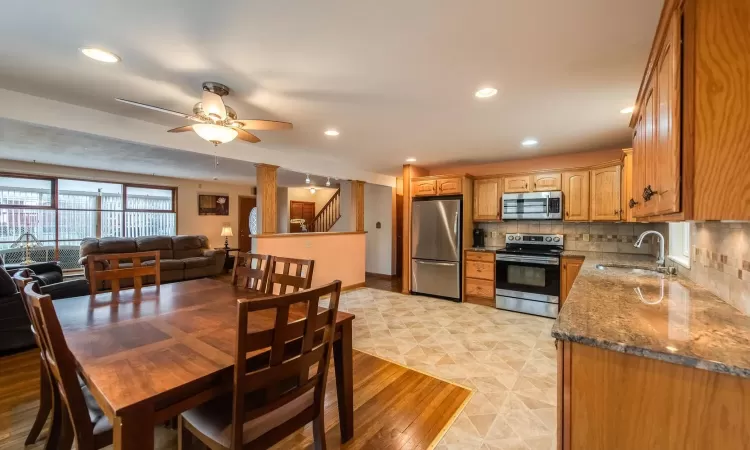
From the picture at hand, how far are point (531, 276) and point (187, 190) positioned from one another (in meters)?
7.84

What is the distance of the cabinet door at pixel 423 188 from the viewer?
4.93m

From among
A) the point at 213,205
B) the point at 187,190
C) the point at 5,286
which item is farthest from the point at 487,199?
the point at 187,190

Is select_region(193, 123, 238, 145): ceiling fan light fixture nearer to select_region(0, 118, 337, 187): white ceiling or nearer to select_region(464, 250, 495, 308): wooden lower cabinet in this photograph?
select_region(0, 118, 337, 187): white ceiling

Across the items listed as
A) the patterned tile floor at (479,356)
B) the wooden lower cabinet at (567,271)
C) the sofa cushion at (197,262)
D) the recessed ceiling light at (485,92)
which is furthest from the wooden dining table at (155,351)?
the sofa cushion at (197,262)

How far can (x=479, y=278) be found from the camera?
4523 millimetres

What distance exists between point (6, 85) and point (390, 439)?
3.69 metres

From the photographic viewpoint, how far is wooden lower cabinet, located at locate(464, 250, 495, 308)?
4418mm

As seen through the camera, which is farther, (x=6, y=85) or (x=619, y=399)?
(x=6, y=85)

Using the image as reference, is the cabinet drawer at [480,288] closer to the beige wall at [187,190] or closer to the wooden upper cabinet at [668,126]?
the wooden upper cabinet at [668,126]

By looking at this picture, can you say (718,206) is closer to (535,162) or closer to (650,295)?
(650,295)

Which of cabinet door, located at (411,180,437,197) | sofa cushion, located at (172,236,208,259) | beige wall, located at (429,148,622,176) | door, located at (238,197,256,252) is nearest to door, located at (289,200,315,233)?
door, located at (238,197,256,252)

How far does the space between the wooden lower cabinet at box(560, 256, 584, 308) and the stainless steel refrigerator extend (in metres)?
1.37

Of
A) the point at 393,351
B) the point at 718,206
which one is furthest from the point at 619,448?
the point at 393,351

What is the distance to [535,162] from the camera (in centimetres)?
463
